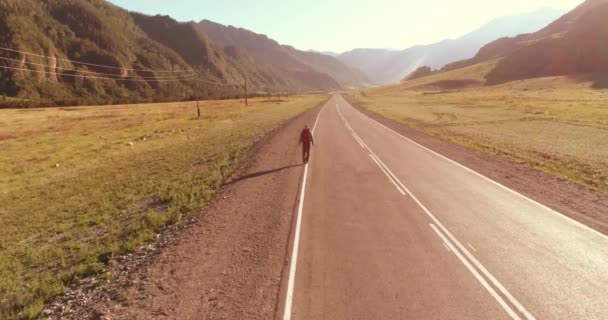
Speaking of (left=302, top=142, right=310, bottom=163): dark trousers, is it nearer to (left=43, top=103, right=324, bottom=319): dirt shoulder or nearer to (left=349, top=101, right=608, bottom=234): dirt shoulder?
(left=43, top=103, right=324, bottom=319): dirt shoulder

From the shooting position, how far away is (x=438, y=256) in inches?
316

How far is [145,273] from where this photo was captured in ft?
24.9

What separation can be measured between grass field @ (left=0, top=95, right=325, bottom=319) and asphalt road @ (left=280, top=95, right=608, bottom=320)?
4.93 metres

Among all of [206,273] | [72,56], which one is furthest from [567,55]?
[72,56]

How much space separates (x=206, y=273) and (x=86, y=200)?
1068 centimetres

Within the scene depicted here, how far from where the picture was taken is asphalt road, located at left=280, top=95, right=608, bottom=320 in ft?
20.5

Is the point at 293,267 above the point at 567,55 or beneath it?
beneath

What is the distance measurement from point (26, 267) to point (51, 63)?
141 m

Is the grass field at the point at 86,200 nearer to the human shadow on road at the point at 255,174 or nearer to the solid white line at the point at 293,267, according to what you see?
the human shadow on road at the point at 255,174

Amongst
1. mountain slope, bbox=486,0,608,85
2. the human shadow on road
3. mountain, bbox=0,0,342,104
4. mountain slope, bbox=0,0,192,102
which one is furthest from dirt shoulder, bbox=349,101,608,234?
mountain slope, bbox=486,0,608,85

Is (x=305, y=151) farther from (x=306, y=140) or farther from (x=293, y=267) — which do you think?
(x=293, y=267)

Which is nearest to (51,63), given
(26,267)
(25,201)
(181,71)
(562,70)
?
(181,71)

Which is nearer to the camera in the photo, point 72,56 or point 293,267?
point 293,267

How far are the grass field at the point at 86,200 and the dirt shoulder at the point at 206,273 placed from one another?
822mm
